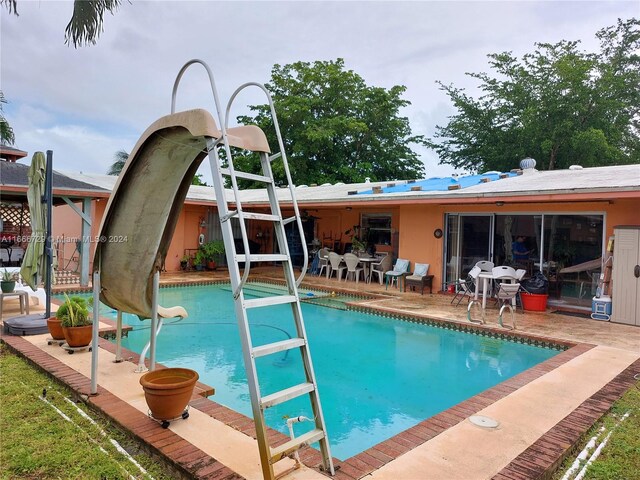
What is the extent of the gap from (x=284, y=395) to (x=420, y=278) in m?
9.42

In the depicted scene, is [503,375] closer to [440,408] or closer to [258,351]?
[440,408]

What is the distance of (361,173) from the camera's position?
82.9ft

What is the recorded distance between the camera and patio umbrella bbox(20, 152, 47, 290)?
6.09m

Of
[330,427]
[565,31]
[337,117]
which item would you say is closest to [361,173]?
[337,117]

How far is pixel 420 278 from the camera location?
1157 centimetres

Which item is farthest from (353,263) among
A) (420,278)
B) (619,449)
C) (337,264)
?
(619,449)

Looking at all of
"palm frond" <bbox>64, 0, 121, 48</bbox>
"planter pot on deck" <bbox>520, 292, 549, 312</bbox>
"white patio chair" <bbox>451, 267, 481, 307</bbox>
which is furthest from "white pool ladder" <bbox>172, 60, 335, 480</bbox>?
"planter pot on deck" <bbox>520, 292, 549, 312</bbox>

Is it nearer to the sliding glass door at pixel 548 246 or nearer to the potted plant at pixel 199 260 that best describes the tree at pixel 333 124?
the potted plant at pixel 199 260

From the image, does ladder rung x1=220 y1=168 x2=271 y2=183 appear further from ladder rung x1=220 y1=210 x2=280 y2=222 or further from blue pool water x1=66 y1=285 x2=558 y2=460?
blue pool water x1=66 y1=285 x2=558 y2=460

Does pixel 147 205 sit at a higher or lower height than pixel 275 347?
higher

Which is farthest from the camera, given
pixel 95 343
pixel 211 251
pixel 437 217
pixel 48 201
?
pixel 211 251

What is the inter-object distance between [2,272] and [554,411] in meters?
9.01

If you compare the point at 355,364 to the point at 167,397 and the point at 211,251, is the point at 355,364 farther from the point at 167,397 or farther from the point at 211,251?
the point at 211,251

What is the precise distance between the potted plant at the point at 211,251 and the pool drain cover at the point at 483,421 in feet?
43.6
